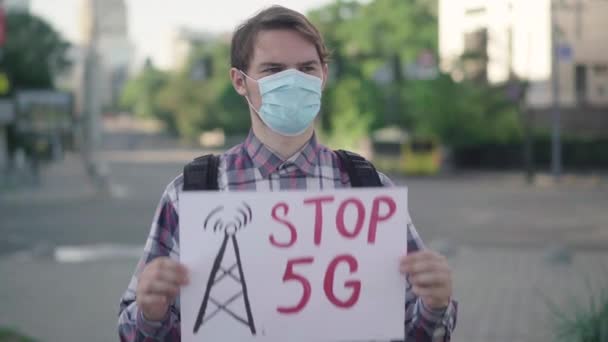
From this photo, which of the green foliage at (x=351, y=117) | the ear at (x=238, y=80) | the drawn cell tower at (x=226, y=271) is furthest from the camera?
the green foliage at (x=351, y=117)

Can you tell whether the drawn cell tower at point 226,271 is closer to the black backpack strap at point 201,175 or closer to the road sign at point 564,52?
the black backpack strap at point 201,175

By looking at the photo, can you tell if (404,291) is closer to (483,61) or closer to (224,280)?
(224,280)

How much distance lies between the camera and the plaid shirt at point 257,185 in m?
→ 2.34

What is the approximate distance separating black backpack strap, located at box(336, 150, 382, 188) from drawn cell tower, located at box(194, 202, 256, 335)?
0.29 meters

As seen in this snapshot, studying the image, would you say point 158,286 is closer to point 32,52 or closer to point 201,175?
point 201,175

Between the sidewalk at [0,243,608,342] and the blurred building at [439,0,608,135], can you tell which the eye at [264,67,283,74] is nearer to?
the sidewalk at [0,243,608,342]

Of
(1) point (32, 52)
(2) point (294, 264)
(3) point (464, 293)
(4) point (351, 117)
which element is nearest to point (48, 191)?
(3) point (464, 293)

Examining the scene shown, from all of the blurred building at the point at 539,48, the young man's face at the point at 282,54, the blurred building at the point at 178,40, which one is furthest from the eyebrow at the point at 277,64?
the blurred building at the point at 178,40

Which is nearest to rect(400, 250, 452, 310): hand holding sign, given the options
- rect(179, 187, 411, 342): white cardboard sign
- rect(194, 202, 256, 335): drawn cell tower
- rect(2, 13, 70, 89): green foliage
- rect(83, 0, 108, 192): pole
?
rect(179, 187, 411, 342): white cardboard sign

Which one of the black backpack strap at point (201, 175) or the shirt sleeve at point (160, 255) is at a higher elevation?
the black backpack strap at point (201, 175)

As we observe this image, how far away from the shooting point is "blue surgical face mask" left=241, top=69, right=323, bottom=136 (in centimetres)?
238

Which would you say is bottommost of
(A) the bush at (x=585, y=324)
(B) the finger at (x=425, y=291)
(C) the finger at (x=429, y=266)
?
(A) the bush at (x=585, y=324)

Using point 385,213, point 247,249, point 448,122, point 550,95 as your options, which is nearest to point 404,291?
point 385,213

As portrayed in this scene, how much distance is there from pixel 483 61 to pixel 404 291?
28.2m
